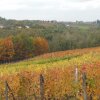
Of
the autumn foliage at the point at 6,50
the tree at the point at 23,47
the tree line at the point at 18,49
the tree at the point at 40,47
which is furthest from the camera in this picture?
the tree at the point at 40,47

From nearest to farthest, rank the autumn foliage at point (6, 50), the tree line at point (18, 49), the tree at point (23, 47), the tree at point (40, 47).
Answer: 1. the autumn foliage at point (6, 50)
2. the tree line at point (18, 49)
3. the tree at point (23, 47)
4. the tree at point (40, 47)

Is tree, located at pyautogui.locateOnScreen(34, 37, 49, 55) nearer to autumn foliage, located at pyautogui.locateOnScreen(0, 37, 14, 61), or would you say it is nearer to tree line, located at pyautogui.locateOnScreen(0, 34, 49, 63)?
tree line, located at pyautogui.locateOnScreen(0, 34, 49, 63)

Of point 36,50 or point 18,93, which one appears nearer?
point 18,93

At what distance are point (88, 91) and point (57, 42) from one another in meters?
68.1

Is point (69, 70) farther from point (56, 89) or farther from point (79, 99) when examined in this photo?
point (79, 99)

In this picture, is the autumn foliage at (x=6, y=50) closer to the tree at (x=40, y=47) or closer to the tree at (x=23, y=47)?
the tree at (x=23, y=47)

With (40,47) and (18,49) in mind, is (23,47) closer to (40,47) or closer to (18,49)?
(18,49)

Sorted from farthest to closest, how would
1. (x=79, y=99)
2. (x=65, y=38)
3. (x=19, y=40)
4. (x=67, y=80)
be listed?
(x=65, y=38) → (x=19, y=40) → (x=67, y=80) → (x=79, y=99)

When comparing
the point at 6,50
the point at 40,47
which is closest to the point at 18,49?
the point at 6,50

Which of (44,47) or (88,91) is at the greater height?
(88,91)

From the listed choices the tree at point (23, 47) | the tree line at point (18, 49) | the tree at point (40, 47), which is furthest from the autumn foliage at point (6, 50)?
the tree at point (40, 47)

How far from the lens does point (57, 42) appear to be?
285ft

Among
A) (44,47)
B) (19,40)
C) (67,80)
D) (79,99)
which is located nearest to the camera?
(79,99)

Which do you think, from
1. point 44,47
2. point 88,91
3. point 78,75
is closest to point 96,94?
point 88,91
